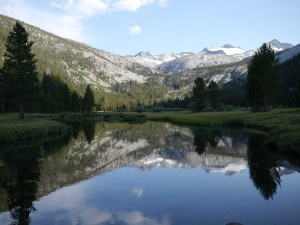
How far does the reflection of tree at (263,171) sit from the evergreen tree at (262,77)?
48.7 metres

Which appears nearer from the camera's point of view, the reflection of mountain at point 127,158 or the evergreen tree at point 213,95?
the reflection of mountain at point 127,158

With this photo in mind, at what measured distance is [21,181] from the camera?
24000 millimetres

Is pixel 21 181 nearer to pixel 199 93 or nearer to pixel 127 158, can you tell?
pixel 127 158

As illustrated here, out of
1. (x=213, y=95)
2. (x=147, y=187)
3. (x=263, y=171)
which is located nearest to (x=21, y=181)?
(x=147, y=187)

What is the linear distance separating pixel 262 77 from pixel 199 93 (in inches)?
1858

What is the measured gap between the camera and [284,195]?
67.3ft

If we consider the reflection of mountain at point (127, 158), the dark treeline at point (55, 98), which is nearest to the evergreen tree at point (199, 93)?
the dark treeline at point (55, 98)

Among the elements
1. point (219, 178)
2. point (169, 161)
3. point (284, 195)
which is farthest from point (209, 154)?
point (284, 195)

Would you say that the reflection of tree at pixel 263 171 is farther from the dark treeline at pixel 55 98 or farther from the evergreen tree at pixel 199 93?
the dark treeline at pixel 55 98

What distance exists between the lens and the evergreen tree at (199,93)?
130m

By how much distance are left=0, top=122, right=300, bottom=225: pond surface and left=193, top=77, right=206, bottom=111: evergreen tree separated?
91.5m

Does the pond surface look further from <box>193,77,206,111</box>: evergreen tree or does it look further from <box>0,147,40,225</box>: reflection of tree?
<box>193,77,206,111</box>: evergreen tree

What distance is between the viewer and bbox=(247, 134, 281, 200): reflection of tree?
22.0 m

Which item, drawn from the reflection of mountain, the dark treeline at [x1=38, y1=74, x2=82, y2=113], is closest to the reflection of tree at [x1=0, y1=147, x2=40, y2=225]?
the reflection of mountain
